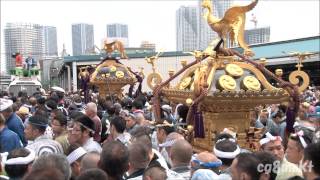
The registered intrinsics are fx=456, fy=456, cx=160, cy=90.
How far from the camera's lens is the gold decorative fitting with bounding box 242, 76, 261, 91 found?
570 centimetres

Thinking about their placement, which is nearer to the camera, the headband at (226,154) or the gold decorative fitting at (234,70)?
the headband at (226,154)

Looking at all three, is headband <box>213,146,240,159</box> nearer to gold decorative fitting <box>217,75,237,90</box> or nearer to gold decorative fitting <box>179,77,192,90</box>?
gold decorative fitting <box>217,75,237,90</box>

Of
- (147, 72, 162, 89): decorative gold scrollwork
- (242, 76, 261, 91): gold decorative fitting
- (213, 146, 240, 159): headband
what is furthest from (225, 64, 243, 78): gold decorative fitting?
(213, 146, 240, 159): headband

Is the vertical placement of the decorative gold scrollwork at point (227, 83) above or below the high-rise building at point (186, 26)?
below

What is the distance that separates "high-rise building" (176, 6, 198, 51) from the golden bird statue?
39743mm

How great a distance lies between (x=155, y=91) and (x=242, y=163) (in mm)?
3826

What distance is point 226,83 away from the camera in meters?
5.67

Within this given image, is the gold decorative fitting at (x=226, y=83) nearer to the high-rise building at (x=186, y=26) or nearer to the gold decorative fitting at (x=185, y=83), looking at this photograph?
the gold decorative fitting at (x=185, y=83)

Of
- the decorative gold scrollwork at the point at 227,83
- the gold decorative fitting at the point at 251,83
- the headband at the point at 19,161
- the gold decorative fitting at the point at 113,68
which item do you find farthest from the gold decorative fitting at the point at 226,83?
the gold decorative fitting at the point at 113,68

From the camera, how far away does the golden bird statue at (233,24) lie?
625 cm

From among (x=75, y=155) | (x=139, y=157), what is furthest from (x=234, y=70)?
(x=75, y=155)

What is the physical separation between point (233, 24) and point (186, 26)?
1769 inches

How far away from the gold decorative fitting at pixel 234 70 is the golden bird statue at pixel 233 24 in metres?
0.55

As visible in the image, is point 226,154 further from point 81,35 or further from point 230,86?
point 81,35
